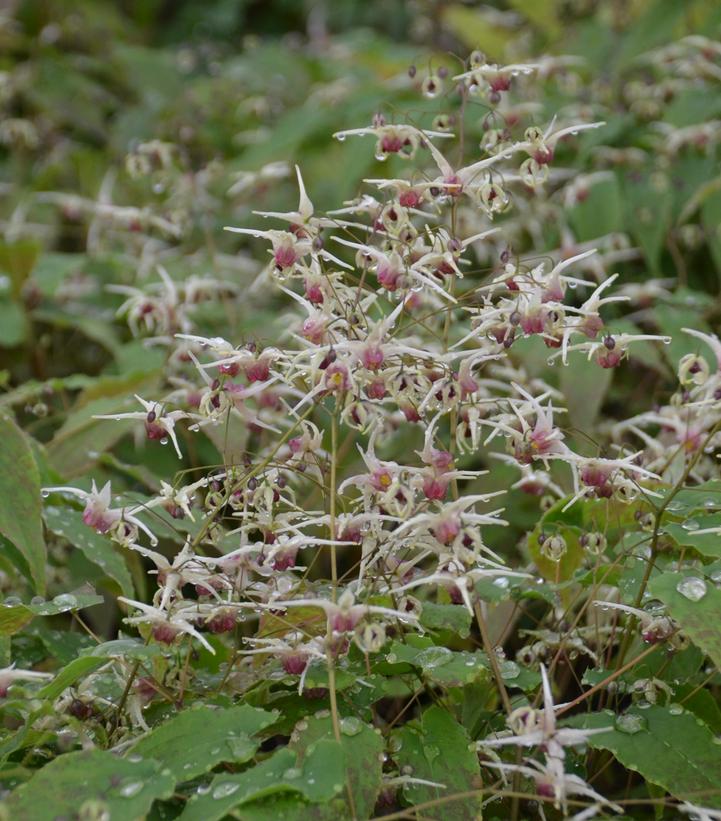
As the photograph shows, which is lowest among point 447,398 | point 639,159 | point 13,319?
point 13,319

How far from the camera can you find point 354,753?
1125 mm

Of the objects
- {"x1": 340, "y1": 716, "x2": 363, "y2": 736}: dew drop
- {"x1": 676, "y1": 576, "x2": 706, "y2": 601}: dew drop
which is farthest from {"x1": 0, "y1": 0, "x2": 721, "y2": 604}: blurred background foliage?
{"x1": 340, "y1": 716, "x2": 363, "y2": 736}: dew drop

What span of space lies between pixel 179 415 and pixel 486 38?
10.3 ft

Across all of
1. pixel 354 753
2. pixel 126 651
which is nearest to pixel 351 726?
pixel 354 753

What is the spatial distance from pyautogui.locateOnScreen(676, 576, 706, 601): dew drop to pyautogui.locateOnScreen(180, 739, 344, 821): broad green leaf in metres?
0.37

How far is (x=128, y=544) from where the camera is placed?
1230 mm

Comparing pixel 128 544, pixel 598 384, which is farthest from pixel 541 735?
pixel 598 384

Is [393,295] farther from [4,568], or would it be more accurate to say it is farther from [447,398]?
[4,568]

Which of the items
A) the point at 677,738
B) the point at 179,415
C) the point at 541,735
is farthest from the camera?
the point at 179,415

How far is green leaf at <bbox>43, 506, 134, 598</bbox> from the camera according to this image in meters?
1.56

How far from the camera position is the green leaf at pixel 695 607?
1104 millimetres

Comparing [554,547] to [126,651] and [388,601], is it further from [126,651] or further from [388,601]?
[126,651]

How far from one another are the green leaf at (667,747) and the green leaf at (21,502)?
0.70 meters

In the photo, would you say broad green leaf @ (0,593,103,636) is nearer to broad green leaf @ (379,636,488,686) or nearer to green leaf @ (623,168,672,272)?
broad green leaf @ (379,636,488,686)
